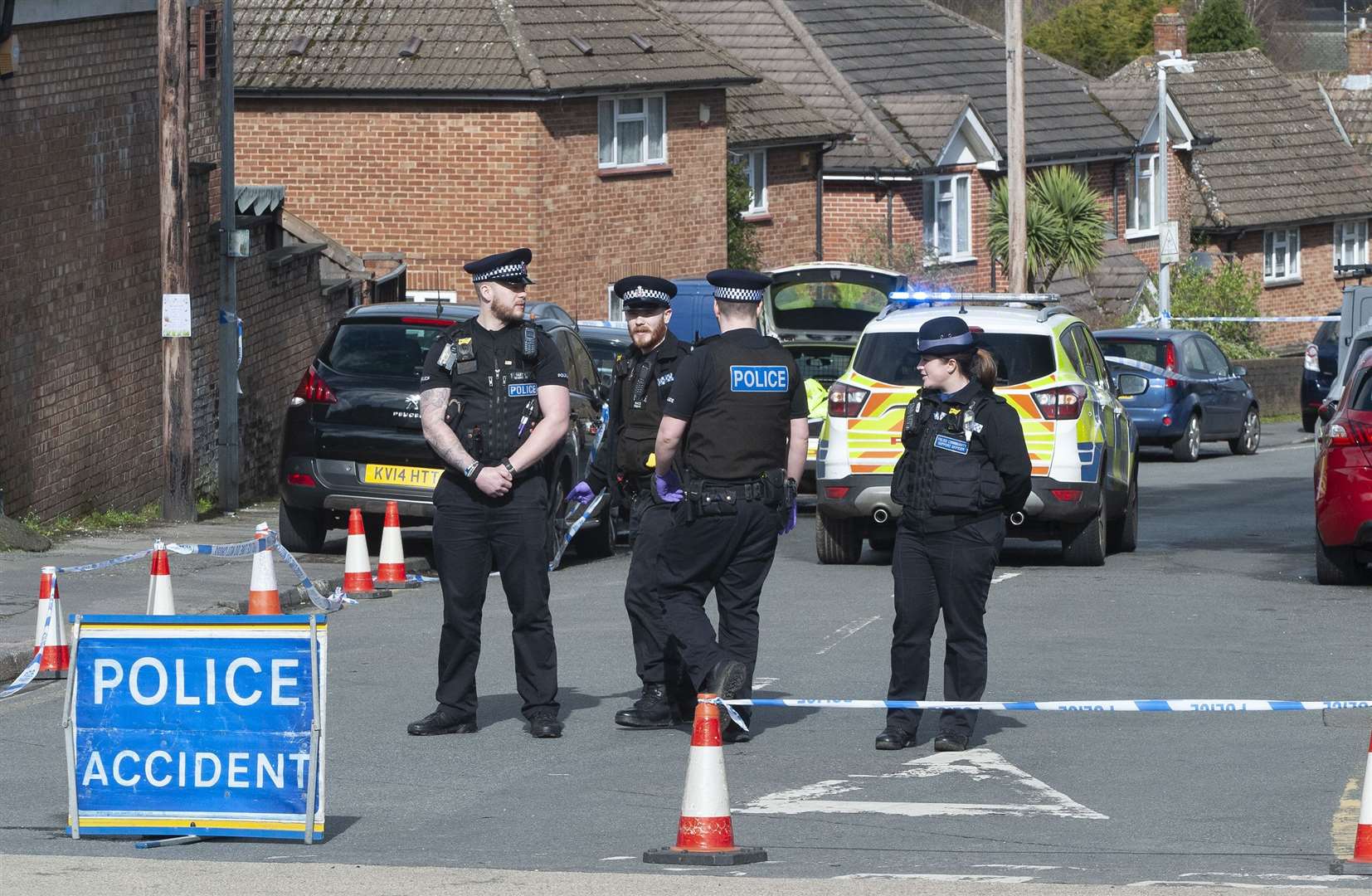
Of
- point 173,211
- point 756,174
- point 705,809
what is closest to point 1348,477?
point 705,809

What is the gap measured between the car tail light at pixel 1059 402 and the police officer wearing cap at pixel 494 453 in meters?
6.35

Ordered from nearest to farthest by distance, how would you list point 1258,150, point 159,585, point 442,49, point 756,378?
point 756,378 → point 159,585 → point 442,49 → point 1258,150

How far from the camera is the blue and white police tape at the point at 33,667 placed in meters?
10.8

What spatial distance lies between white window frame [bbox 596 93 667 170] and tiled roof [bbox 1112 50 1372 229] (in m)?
21.8

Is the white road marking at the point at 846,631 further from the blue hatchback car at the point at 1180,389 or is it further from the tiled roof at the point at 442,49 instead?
the tiled roof at the point at 442,49

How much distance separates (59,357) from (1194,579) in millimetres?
8613

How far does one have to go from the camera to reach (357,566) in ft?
47.5

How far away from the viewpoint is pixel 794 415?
373 inches

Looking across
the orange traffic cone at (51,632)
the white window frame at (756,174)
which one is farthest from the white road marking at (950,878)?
the white window frame at (756,174)

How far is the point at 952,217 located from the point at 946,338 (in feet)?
109

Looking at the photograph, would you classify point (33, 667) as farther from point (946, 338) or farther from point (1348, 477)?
point (1348, 477)

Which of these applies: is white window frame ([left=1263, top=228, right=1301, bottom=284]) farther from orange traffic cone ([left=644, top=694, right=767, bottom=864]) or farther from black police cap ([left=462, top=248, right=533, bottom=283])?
orange traffic cone ([left=644, top=694, right=767, bottom=864])

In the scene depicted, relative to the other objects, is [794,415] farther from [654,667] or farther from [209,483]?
[209,483]

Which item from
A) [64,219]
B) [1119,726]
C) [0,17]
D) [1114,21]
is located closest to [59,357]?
[64,219]
